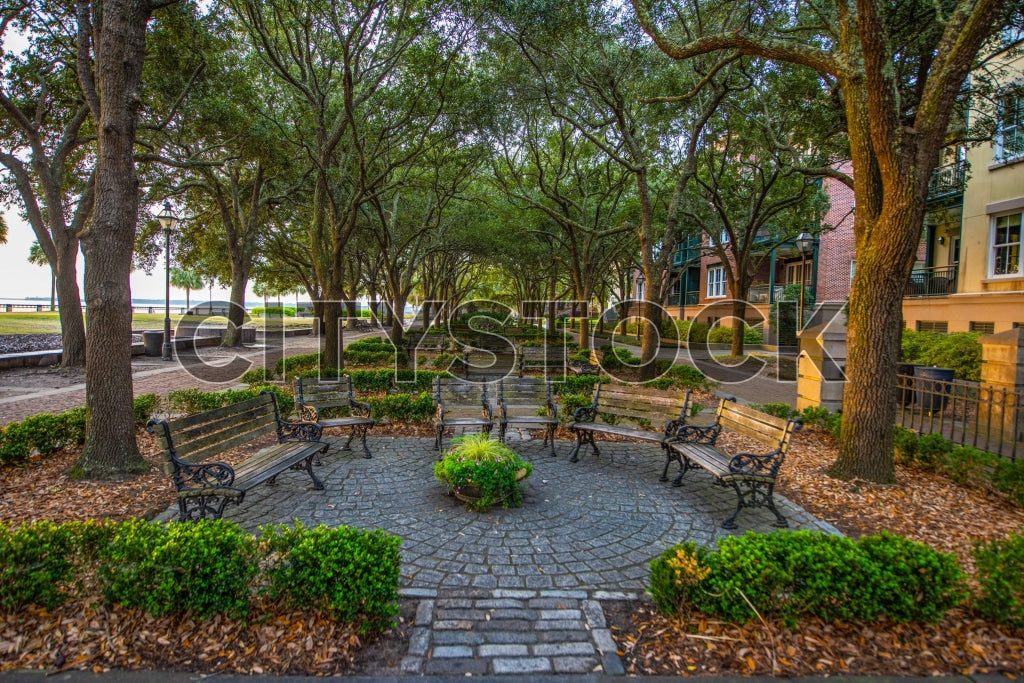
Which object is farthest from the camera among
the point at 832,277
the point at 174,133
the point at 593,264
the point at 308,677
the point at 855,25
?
the point at 832,277

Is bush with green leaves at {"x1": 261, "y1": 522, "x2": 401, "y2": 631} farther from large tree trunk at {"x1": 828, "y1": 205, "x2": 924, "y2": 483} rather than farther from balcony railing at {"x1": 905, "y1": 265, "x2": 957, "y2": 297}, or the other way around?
balcony railing at {"x1": 905, "y1": 265, "x2": 957, "y2": 297}

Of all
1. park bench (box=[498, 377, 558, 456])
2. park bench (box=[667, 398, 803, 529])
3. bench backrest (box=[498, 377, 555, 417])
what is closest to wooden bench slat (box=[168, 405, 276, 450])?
park bench (box=[498, 377, 558, 456])

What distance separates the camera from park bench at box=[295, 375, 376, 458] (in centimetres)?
723

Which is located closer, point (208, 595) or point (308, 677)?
point (308, 677)

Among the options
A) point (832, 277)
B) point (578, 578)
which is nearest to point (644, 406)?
point (578, 578)

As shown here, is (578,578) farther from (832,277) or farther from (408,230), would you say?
(832,277)

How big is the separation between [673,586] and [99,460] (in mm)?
6466

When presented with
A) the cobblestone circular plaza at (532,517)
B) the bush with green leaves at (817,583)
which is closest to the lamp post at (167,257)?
the cobblestone circular plaza at (532,517)

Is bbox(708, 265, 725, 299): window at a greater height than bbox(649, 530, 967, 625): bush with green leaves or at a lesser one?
greater

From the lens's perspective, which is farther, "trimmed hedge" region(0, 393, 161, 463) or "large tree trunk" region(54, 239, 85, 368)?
"large tree trunk" region(54, 239, 85, 368)

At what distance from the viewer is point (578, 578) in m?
3.74

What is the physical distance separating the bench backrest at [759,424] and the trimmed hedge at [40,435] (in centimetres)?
853

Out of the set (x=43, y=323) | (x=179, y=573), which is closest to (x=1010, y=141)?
(x=179, y=573)

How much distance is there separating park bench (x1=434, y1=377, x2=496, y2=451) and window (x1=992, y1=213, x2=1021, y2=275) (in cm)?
1661
